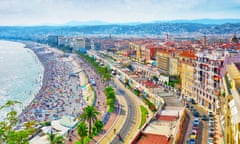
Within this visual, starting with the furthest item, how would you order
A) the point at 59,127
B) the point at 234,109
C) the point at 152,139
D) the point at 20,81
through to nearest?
A: the point at 20,81, the point at 59,127, the point at 152,139, the point at 234,109

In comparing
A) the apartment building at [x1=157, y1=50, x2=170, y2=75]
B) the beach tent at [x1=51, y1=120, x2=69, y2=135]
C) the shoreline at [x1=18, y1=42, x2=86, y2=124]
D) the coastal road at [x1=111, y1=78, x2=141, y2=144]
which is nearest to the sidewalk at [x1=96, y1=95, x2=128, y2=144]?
the coastal road at [x1=111, y1=78, x2=141, y2=144]

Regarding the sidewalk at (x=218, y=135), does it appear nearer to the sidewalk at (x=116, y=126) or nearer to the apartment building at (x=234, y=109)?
the sidewalk at (x=116, y=126)

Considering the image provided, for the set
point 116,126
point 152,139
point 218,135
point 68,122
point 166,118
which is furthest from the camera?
point 68,122

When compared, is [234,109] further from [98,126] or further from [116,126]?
[116,126]

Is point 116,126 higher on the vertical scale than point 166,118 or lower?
lower

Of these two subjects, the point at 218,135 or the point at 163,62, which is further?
the point at 163,62

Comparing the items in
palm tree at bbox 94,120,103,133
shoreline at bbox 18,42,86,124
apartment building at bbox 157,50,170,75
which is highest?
apartment building at bbox 157,50,170,75

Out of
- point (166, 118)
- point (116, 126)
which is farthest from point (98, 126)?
point (166, 118)

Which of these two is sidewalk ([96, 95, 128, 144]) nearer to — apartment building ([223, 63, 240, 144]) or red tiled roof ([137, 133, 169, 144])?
red tiled roof ([137, 133, 169, 144])

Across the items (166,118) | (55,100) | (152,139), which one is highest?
(152,139)
